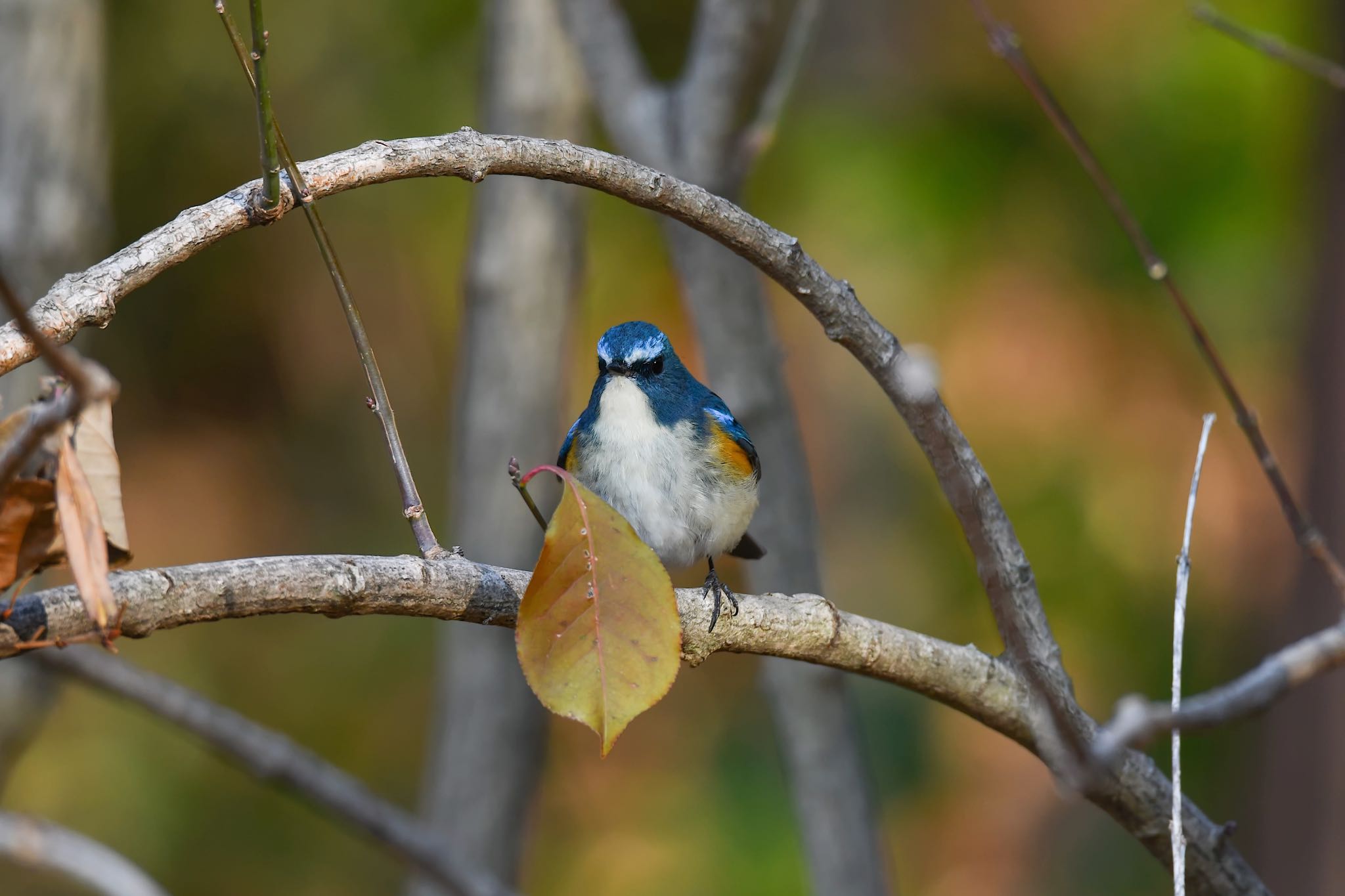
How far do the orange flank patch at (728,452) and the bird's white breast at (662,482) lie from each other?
0.03 metres

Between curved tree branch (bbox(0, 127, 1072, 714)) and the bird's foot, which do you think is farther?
the bird's foot

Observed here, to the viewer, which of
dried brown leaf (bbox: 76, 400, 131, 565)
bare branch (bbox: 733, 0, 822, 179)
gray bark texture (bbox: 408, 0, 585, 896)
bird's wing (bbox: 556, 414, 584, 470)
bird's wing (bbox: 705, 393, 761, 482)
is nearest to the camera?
dried brown leaf (bbox: 76, 400, 131, 565)

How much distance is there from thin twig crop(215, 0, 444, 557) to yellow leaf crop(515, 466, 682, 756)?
18 cm

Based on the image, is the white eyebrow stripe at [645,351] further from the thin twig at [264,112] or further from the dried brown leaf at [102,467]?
the dried brown leaf at [102,467]

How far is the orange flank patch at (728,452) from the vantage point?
9.75 feet

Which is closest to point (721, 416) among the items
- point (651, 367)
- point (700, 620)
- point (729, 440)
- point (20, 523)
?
point (729, 440)

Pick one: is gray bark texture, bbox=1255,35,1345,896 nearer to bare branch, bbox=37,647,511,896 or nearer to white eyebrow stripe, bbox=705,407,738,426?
white eyebrow stripe, bbox=705,407,738,426

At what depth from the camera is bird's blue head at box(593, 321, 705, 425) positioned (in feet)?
9.72

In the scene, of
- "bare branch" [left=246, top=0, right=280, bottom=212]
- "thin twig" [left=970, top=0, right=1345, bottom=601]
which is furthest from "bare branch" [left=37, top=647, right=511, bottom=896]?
"thin twig" [left=970, top=0, right=1345, bottom=601]

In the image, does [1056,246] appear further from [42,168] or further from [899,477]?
[42,168]

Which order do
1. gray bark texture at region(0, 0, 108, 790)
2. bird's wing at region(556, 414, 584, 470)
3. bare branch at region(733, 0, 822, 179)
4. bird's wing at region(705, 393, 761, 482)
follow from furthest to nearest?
gray bark texture at region(0, 0, 108, 790), bare branch at region(733, 0, 822, 179), bird's wing at region(556, 414, 584, 470), bird's wing at region(705, 393, 761, 482)

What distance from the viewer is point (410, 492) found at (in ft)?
5.27

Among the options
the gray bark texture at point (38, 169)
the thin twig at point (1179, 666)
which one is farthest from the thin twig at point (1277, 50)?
the gray bark texture at point (38, 169)

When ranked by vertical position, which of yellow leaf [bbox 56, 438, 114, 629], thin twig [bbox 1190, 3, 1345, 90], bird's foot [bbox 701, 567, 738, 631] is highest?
thin twig [bbox 1190, 3, 1345, 90]
